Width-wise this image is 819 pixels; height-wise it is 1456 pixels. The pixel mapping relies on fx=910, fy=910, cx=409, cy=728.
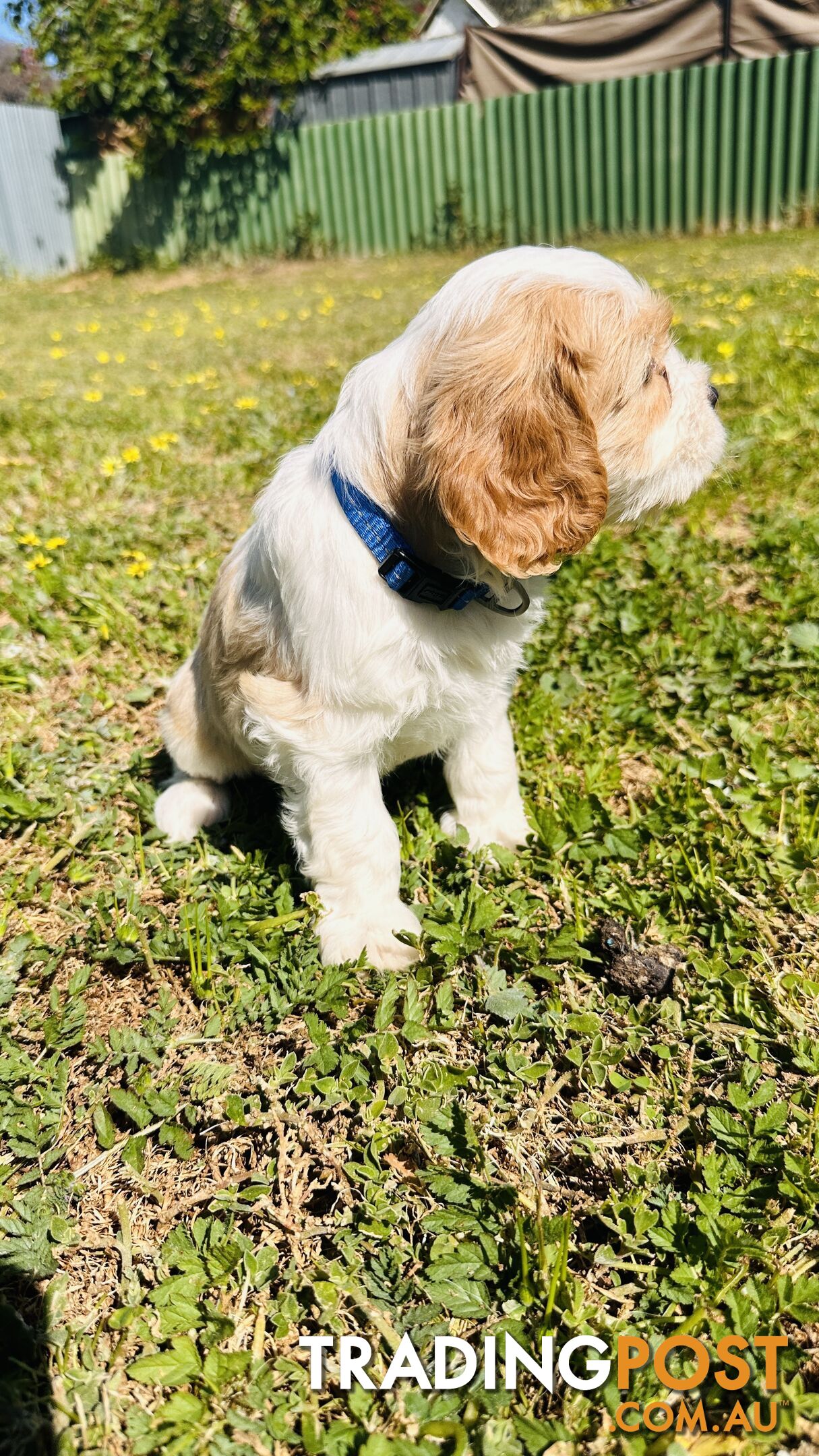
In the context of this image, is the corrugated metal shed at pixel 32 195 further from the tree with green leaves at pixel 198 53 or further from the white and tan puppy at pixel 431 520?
the white and tan puppy at pixel 431 520

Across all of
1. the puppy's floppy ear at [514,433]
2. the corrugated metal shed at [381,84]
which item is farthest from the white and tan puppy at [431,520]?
the corrugated metal shed at [381,84]

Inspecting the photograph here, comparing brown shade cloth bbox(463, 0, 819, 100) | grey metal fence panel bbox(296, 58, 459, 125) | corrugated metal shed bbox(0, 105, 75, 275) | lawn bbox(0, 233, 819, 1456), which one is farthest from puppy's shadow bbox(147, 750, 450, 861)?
corrugated metal shed bbox(0, 105, 75, 275)

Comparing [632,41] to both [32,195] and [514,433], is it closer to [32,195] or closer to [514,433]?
[514,433]

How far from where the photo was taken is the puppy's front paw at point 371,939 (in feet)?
8.46

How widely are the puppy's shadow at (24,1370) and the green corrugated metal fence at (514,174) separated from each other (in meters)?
16.8

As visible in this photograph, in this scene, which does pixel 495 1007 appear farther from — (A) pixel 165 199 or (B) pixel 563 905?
(A) pixel 165 199

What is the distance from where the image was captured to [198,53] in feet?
59.8

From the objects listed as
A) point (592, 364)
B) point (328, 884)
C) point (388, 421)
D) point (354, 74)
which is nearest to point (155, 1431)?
point (328, 884)

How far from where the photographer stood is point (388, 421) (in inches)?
89.4

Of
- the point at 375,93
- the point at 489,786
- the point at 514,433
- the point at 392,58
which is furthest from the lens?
the point at 375,93

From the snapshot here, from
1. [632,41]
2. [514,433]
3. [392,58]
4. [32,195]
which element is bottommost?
[514,433]

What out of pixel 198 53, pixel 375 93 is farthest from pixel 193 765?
pixel 198 53

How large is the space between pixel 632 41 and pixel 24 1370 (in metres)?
11.8

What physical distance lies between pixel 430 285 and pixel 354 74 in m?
8.73
